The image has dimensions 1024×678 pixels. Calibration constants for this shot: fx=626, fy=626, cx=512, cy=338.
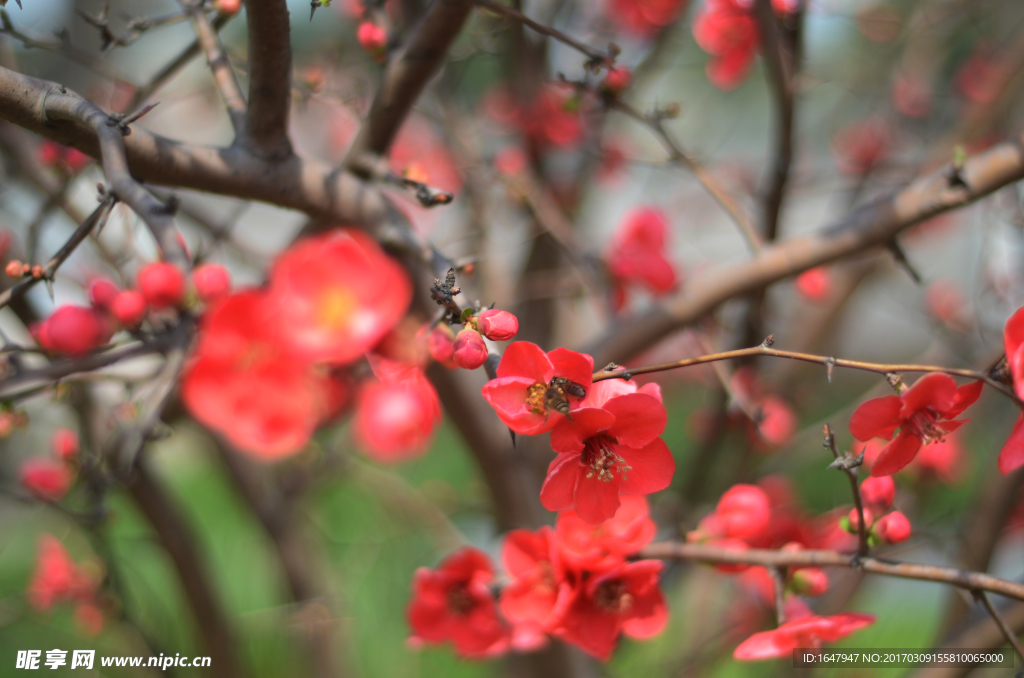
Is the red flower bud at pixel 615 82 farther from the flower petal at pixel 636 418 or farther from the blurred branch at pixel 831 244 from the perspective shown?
the flower petal at pixel 636 418

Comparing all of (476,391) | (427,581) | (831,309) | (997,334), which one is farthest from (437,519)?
(997,334)

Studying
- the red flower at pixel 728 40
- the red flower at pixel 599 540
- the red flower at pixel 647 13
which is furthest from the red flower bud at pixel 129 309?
the red flower at pixel 647 13

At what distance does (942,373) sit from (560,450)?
1.17 feet

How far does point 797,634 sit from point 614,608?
21cm

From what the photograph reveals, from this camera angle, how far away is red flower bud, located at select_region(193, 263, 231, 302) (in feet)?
1.44

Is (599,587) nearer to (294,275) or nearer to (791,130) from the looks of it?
(294,275)

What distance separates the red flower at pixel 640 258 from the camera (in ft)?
4.20

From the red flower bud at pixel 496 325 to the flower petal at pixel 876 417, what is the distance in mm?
345

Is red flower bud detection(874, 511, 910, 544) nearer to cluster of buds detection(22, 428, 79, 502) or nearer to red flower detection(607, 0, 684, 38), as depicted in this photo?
cluster of buds detection(22, 428, 79, 502)

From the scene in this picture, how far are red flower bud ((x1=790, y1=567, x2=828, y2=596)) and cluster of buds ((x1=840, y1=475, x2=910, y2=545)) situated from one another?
10cm

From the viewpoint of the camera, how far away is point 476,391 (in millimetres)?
1320

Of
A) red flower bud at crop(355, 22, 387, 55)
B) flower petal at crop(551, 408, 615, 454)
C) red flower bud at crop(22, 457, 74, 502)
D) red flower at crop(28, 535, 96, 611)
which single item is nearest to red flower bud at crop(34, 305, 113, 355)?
flower petal at crop(551, 408, 615, 454)

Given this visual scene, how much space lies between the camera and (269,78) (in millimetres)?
746

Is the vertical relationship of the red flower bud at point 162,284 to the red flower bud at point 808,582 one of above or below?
above
